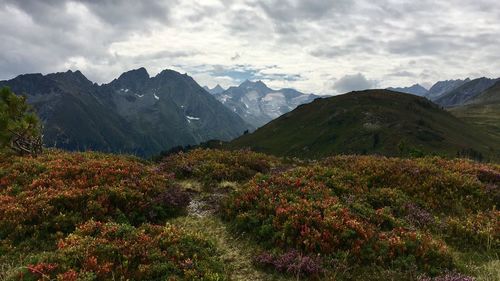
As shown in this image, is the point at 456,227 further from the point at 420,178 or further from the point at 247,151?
the point at 247,151

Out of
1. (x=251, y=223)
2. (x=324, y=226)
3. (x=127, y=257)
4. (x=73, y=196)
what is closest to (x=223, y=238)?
(x=251, y=223)

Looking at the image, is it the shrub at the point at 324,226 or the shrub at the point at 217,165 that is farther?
the shrub at the point at 217,165

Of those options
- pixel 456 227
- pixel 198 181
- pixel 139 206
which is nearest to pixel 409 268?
pixel 456 227

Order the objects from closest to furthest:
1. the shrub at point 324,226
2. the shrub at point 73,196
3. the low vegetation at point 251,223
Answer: the low vegetation at point 251,223
the shrub at point 324,226
the shrub at point 73,196

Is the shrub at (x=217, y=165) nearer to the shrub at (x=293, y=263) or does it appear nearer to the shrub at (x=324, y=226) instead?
the shrub at (x=324, y=226)

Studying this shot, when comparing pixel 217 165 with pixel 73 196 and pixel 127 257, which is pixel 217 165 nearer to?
pixel 73 196

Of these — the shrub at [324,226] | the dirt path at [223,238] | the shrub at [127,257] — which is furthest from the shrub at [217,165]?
the shrub at [127,257]

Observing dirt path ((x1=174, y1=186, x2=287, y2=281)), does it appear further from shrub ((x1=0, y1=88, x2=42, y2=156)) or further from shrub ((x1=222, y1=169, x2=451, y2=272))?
shrub ((x1=0, y1=88, x2=42, y2=156))

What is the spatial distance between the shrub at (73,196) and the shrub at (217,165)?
88.0 inches

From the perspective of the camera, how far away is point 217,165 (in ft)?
72.8

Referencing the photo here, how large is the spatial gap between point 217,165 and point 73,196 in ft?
28.7

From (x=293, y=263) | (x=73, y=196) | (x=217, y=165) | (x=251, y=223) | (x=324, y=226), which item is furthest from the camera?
(x=217, y=165)

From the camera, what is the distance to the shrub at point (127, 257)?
10.1 metres

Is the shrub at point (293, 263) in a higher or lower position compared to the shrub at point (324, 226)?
lower
